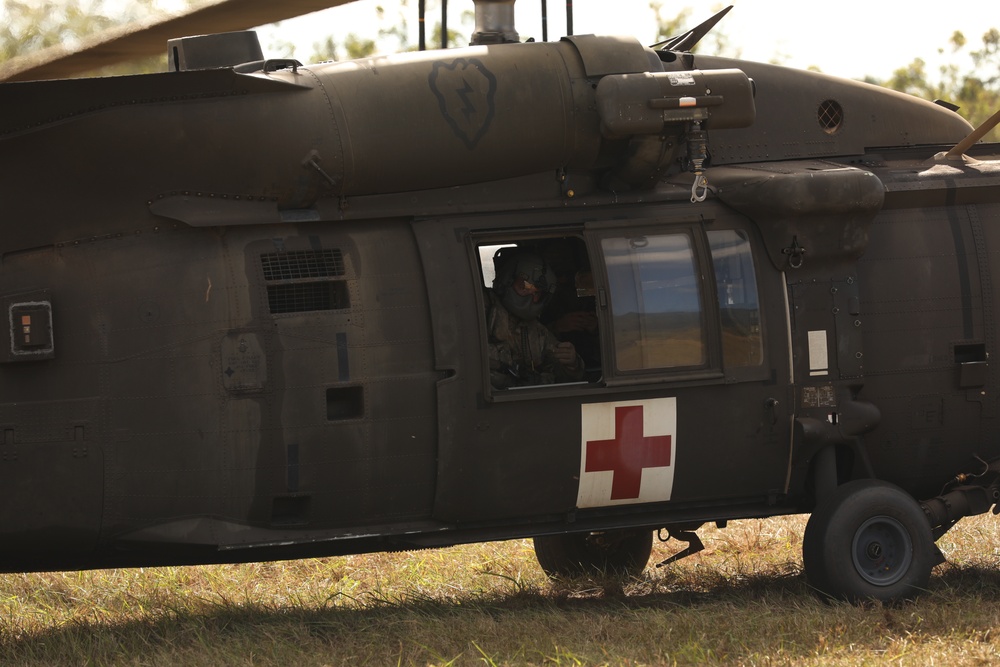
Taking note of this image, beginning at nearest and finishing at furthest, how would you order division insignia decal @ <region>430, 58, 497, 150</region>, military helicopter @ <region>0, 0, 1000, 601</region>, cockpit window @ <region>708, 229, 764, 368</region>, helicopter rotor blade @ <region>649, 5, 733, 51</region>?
military helicopter @ <region>0, 0, 1000, 601</region> → division insignia decal @ <region>430, 58, 497, 150</region> → cockpit window @ <region>708, 229, 764, 368</region> → helicopter rotor blade @ <region>649, 5, 733, 51</region>

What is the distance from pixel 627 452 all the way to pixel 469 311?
1198 millimetres

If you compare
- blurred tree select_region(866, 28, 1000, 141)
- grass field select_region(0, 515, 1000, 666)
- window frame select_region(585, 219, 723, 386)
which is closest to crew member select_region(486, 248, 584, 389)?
window frame select_region(585, 219, 723, 386)

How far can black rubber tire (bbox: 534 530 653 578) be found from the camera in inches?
355

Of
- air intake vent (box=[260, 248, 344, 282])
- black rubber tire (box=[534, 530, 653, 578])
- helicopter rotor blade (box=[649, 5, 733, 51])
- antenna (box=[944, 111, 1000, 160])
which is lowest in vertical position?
black rubber tire (box=[534, 530, 653, 578])

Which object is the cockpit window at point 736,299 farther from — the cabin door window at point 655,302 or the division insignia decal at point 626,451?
the division insignia decal at point 626,451

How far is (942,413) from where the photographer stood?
25.9 feet

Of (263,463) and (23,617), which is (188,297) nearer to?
(263,463)

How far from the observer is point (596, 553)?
29.7 ft

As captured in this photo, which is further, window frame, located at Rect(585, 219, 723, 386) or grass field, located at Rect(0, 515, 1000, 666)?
window frame, located at Rect(585, 219, 723, 386)

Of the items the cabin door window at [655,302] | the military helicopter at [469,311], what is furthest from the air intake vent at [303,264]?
the cabin door window at [655,302]

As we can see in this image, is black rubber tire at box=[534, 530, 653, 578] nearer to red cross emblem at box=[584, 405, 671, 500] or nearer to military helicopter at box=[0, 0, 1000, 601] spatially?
military helicopter at box=[0, 0, 1000, 601]

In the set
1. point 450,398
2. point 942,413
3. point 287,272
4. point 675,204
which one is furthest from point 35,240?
point 942,413

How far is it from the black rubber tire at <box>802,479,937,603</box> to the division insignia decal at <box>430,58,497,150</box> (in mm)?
2951

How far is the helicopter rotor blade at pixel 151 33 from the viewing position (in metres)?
5.50
